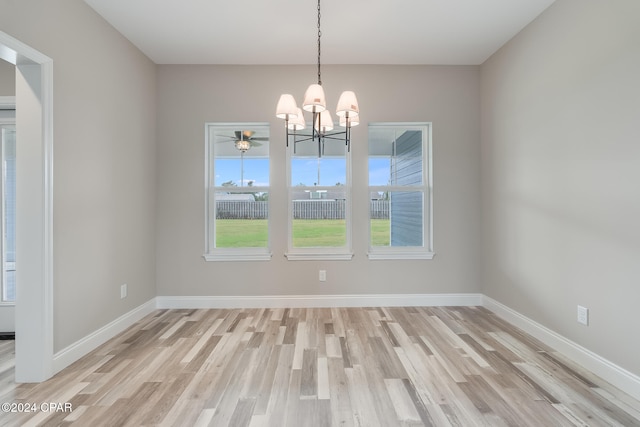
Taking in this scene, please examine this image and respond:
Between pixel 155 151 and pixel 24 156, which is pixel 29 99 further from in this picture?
pixel 155 151

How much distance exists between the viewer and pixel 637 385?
6.28 feet

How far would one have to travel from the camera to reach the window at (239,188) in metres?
3.78

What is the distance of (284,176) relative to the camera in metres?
3.71

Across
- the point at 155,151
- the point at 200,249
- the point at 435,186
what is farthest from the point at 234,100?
the point at 435,186

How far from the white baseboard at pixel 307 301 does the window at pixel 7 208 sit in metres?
1.32

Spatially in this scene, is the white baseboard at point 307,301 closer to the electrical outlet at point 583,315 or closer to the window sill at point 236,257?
the window sill at point 236,257

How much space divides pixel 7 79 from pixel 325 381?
368 centimetres

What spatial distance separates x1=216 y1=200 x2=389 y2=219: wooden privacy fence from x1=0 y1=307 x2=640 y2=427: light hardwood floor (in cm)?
129

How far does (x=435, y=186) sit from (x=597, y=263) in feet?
5.77

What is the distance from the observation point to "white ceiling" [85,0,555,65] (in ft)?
8.61

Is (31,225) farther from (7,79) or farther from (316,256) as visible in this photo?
(316,256)

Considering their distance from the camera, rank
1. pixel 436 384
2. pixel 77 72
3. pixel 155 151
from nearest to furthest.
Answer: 1. pixel 436 384
2. pixel 77 72
3. pixel 155 151

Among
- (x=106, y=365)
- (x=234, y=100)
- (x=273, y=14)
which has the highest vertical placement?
(x=273, y=14)

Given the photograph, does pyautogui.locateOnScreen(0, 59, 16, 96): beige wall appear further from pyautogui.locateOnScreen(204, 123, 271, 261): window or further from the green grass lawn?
the green grass lawn
